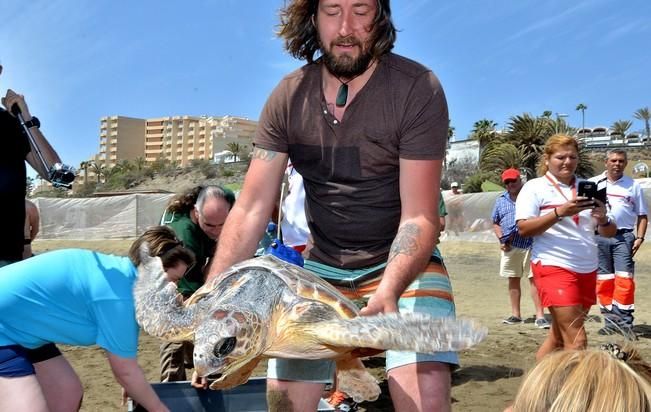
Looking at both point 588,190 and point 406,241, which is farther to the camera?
point 588,190

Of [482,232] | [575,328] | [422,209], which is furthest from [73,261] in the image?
[482,232]

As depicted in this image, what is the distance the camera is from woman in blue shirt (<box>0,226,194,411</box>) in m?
2.57

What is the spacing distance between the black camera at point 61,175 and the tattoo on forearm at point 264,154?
1542 mm

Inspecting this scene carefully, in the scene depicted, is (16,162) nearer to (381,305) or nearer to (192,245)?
(192,245)

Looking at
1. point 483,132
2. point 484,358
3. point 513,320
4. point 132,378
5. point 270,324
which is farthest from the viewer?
point 483,132

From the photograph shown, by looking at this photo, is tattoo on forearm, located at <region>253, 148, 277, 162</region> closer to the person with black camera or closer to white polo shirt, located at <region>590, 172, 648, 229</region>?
the person with black camera

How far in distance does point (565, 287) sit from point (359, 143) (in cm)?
252

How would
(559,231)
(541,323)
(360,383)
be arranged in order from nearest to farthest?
(360,383) < (559,231) < (541,323)

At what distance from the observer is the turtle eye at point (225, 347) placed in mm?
1728

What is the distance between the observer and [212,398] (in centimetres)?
362

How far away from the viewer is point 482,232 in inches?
719

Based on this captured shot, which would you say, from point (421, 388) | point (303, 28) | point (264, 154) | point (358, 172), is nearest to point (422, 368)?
point (421, 388)

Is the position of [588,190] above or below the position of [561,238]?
above

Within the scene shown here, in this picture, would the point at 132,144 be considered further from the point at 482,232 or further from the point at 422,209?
the point at 422,209
